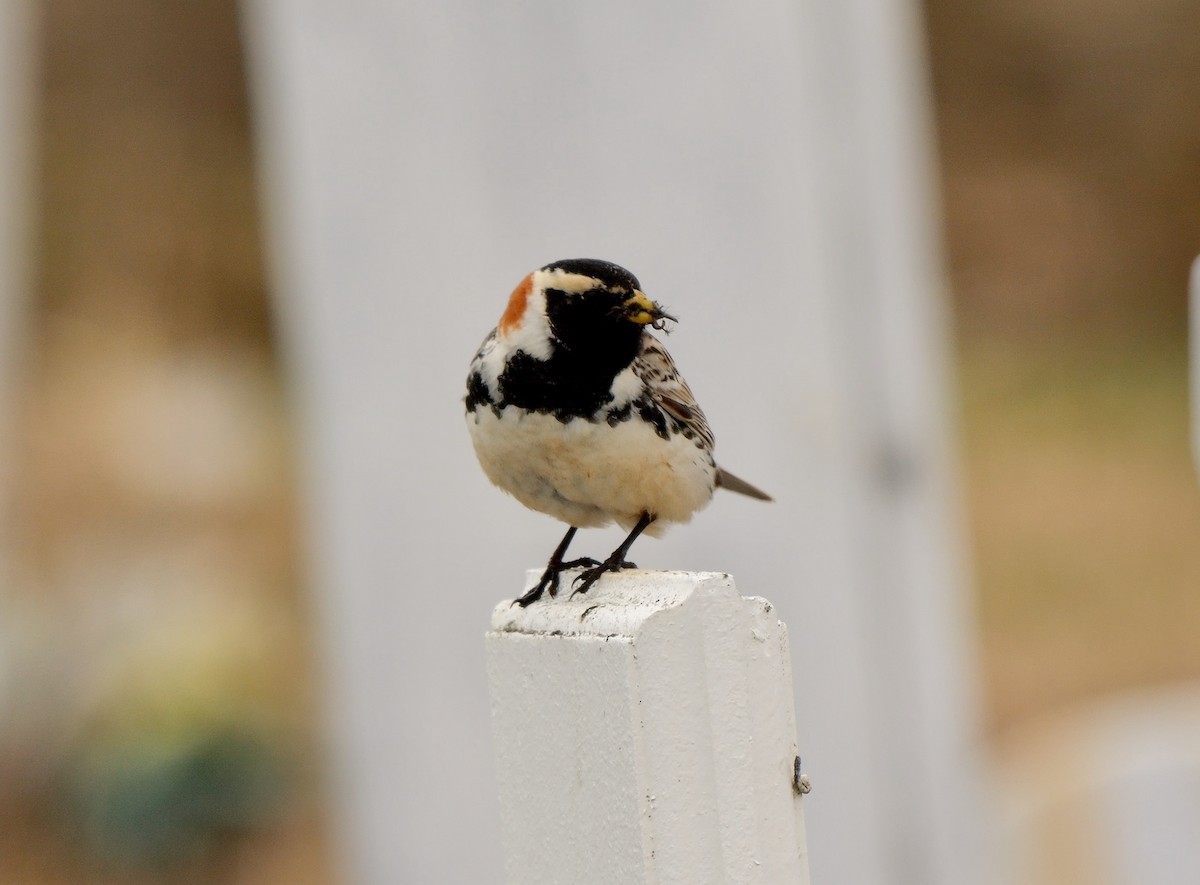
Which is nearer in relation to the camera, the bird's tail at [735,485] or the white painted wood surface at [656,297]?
the bird's tail at [735,485]

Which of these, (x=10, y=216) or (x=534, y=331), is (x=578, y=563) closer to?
(x=534, y=331)

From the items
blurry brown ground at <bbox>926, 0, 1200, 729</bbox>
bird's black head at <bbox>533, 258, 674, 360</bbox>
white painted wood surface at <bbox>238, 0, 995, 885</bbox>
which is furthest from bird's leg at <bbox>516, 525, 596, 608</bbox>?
blurry brown ground at <bbox>926, 0, 1200, 729</bbox>

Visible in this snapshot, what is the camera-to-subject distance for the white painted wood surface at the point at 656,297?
2.46 meters

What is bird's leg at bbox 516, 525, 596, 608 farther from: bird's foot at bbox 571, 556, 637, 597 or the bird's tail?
the bird's tail

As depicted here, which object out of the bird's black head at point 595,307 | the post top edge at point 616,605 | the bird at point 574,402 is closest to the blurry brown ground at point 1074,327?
the bird at point 574,402

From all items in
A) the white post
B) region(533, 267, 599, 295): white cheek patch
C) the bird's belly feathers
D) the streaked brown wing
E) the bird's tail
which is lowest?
the white post

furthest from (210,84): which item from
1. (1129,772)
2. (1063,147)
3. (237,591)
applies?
(1129,772)

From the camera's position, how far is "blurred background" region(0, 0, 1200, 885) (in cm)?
472

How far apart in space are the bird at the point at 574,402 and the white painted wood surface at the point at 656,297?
0.70m

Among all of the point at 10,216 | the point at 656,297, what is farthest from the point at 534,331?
the point at 10,216

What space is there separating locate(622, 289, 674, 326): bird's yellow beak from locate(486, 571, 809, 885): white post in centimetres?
44

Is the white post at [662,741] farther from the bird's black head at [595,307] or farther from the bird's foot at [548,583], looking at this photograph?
the bird's black head at [595,307]

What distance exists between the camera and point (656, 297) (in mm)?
2496

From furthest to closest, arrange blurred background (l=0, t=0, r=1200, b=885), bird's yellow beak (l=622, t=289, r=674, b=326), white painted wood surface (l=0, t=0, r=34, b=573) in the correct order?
white painted wood surface (l=0, t=0, r=34, b=573)
blurred background (l=0, t=0, r=1200, b=885)
bird's yellow beak (l=622, t=289, r=674, b=326)
